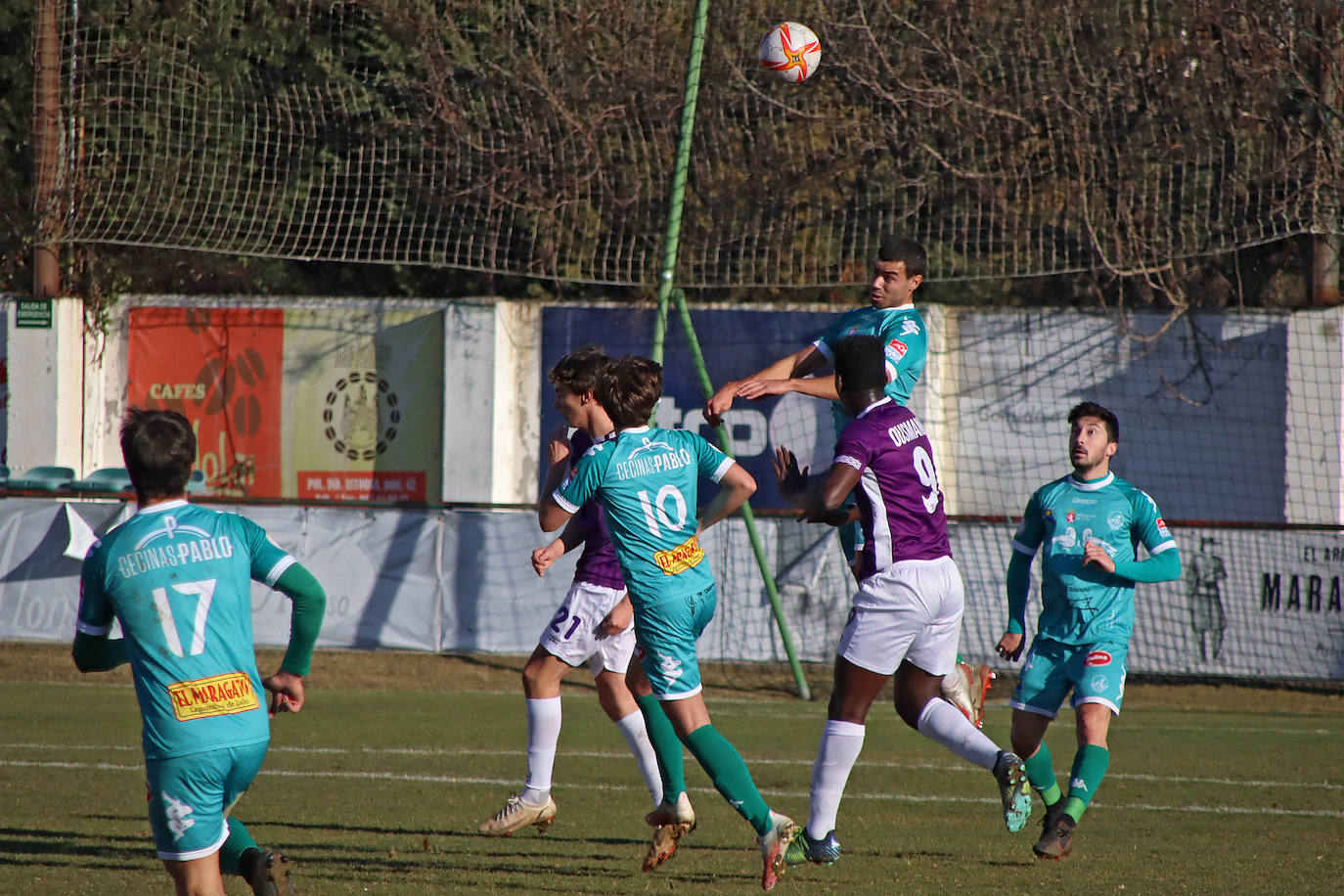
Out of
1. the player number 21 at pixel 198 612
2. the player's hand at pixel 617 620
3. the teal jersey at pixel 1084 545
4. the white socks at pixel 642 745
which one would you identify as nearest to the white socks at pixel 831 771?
the player's hand at pixel 617 620

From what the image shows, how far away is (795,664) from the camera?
530 inches

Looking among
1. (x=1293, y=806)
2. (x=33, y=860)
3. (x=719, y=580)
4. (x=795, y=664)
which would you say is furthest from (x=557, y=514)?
(x=719, y=580)

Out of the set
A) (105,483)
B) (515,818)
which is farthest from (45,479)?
(515,818)

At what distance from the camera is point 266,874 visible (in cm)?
434

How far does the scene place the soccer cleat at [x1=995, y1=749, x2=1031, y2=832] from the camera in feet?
19.0

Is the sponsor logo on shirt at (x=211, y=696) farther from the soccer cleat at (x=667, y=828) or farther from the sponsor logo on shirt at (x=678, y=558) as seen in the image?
the soccer cleat at (x=667, y=828)

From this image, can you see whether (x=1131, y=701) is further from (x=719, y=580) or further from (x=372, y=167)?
(x=372, y=167)

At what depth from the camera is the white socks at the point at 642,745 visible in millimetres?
7051

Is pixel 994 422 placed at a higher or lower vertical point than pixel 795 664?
higher

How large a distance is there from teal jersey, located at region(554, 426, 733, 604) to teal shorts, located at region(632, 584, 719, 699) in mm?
47

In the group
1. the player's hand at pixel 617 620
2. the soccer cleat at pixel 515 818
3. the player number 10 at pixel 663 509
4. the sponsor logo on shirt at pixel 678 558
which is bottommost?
the soccer cleat at pixel 515 818

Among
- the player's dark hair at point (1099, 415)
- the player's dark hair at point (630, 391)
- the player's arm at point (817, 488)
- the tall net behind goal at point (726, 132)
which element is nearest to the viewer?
the player's arm at point (817, 488)

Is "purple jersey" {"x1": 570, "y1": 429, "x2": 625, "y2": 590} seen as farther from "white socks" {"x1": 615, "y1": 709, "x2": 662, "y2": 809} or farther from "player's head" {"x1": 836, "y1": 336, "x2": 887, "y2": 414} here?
"player's head" {"x1": 836, "y1": 336, "x2": 887, "y2": 414}

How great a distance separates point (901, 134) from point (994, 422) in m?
4.20
